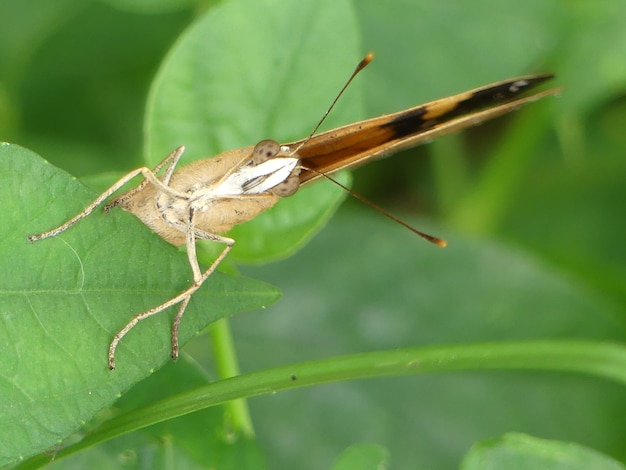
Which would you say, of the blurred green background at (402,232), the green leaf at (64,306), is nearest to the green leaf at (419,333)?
the blurred green background at (402,232)

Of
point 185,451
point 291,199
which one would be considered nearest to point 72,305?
point 185,451

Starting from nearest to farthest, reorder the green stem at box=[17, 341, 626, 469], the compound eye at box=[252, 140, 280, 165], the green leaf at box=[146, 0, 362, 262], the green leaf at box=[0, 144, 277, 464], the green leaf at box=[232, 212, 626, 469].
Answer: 1. the green leaf at box=[0, 144, 277, 464]
2. the green stem at box=[17, 341, 626, 469]
3. the compound eye at box=[252, 140, 280, 165]
4. the green leaf at box=[146, 0, 362, 262]
5. the green leaf at box=[232, 212, 626, 469]

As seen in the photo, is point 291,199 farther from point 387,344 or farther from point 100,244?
point 387,344

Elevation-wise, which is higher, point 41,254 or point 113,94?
point 113,94

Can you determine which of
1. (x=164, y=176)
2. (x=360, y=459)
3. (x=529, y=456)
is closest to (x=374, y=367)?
(x=360, y=459)

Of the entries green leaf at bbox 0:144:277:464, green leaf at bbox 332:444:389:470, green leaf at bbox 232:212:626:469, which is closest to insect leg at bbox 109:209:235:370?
green leaf at bbox 0:144:277:464

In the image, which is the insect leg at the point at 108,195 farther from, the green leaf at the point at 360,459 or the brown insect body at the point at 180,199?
the green leaf at the point at 360,459

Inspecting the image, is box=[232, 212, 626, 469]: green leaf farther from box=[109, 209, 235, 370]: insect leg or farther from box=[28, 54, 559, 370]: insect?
box=[109, 209, 235, 370]: insect leg
